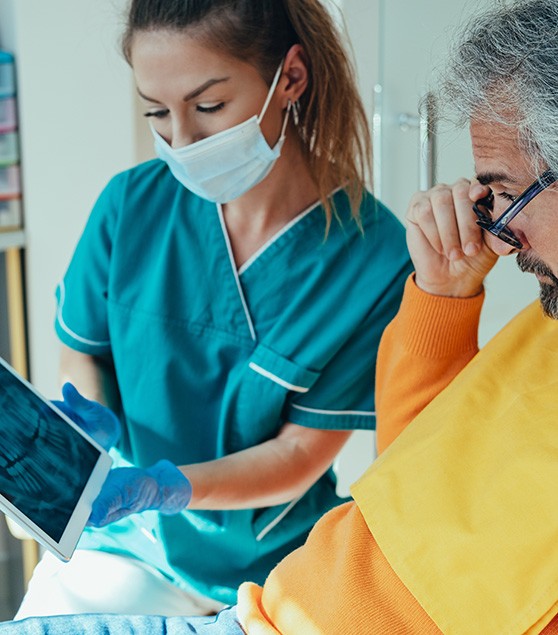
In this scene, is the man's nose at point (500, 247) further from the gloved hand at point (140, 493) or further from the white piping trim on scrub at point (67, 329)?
the white piping trim on scrub at point (67, 329)

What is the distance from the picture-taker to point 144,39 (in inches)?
52.6

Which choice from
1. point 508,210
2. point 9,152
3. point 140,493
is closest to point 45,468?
point 140,493

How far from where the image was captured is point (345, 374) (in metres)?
1.44

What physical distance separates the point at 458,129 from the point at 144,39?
490mm

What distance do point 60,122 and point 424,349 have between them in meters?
1.26

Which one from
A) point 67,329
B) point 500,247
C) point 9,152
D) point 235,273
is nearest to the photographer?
point 500,247

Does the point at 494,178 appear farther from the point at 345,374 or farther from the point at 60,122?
the point at 60,122

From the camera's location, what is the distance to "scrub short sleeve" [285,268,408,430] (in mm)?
1427

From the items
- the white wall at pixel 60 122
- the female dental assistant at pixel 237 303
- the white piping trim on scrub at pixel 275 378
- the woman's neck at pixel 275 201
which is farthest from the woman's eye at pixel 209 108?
the white wall at pixel 60 122

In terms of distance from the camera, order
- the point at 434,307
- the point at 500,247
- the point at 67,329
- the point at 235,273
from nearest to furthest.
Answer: the point at 500,247 → the point at 434,307 → the point at 235,273 → the point at 67,329

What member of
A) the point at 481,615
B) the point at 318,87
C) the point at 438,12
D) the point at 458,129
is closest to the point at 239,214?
the point at 318,87

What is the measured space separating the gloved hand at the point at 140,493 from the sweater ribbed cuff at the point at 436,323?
0.35 m

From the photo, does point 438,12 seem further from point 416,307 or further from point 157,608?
point 157,608

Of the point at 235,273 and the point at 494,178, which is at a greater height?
the point at 494,178
